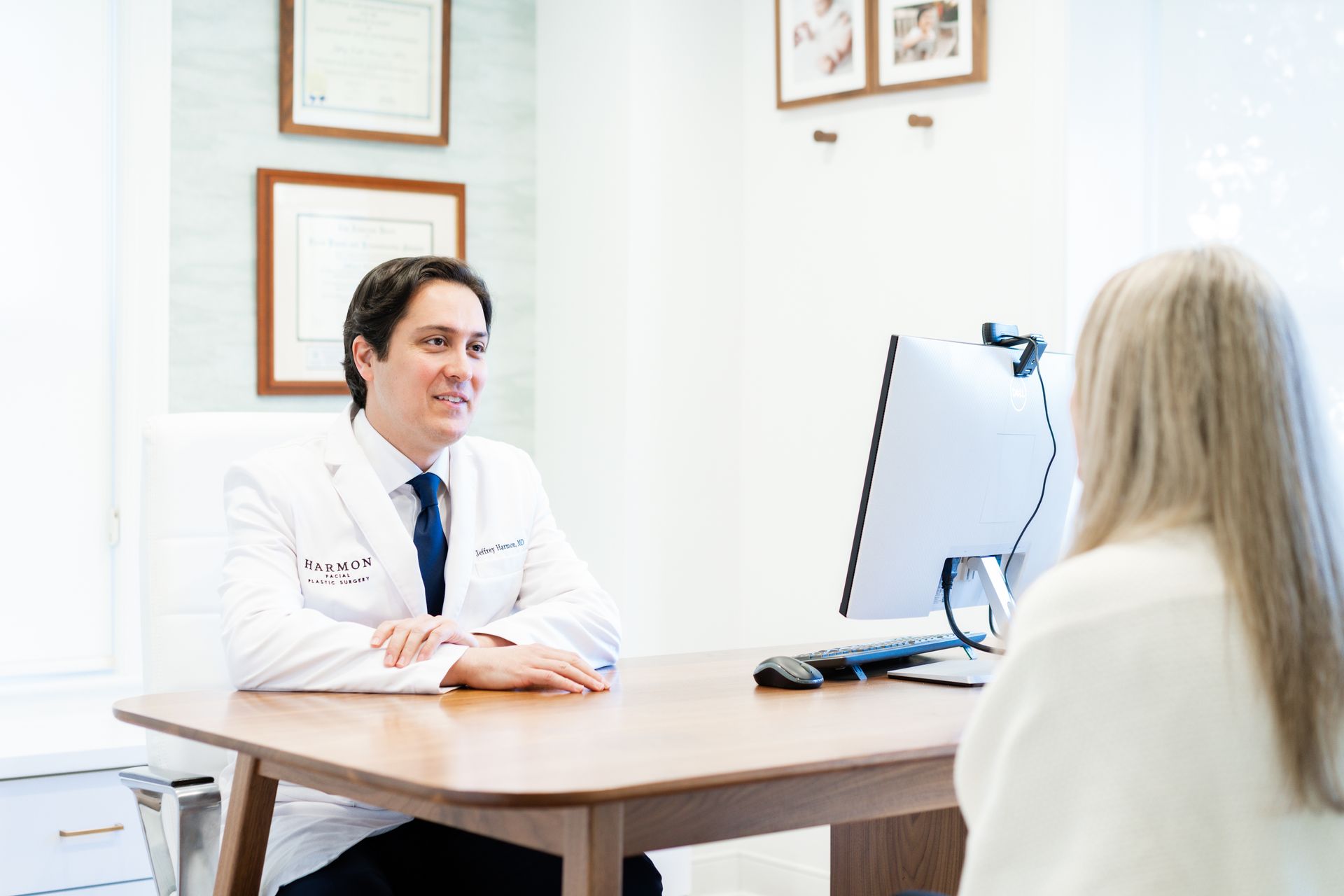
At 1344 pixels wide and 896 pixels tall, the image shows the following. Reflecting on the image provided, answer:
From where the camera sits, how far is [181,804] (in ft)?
A: 5.65

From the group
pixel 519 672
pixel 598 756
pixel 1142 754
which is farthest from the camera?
pixel 519 672

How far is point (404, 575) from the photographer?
192cm

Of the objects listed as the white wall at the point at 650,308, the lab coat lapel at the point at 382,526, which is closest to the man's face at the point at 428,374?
the lab coat lapel at the point at 382,526

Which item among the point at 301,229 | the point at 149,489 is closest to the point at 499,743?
the point at 149,489

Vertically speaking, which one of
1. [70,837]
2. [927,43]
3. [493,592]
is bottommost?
[70,837]

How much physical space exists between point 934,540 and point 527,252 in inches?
82.9

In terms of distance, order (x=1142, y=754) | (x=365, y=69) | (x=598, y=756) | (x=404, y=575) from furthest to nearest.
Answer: (x=365, y=69), (x=404, y=575), (x=598, y=756), (x=1142, y=754)

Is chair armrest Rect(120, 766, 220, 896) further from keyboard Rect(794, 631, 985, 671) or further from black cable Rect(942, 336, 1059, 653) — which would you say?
black cable Rect(942, 336, 1059, 653)

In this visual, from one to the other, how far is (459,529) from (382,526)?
128 mm

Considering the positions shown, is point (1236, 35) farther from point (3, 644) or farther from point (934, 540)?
point (3, 644)

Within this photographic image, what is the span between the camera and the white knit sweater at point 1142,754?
0.90 meters

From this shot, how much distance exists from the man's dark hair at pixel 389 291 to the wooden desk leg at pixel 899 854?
1.06 meters

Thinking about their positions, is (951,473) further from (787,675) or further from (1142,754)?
(1142,754)

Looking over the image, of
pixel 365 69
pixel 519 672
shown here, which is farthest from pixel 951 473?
pixel 365 69
